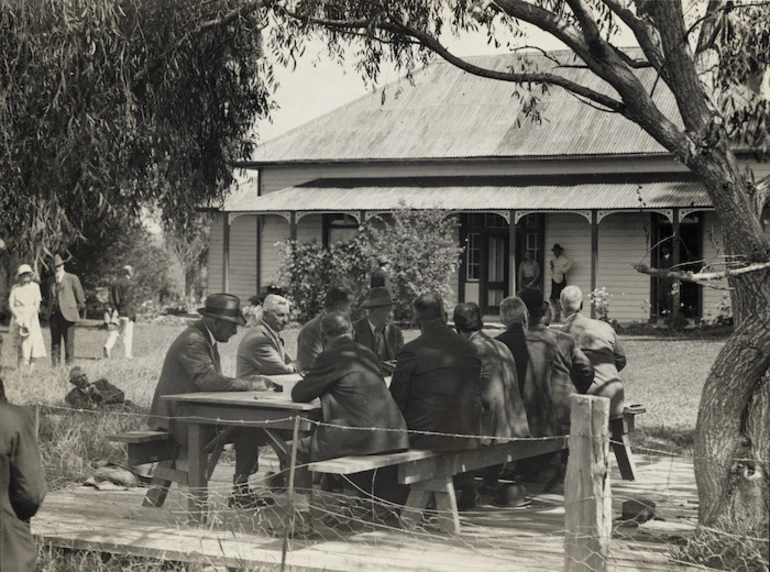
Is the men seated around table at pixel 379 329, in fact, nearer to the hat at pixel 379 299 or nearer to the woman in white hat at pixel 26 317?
the hat at pixel 379 299

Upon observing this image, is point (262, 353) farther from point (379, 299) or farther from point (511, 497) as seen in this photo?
point (511, 497)

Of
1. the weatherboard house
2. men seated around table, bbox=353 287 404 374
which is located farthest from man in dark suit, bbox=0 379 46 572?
the weatherboard house

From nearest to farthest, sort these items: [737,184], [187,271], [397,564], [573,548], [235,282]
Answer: [573,548] → [397,564] → [737,184] → [235,282] → [187,271]

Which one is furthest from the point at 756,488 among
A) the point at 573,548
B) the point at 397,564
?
the point at 397,564

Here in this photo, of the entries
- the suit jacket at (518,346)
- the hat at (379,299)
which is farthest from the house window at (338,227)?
the suit jacket at (518,346)

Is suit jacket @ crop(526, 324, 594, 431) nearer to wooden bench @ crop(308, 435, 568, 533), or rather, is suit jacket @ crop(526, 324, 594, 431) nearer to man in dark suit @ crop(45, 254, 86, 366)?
wooden bench @ crop(308, 435, 568, 533)

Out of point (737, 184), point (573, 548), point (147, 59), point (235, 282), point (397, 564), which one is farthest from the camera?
→ point (235, 282)

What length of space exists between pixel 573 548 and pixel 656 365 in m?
14.2

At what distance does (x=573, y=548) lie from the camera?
20.2ft

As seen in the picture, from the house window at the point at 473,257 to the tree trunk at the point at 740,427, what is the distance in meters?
22.8

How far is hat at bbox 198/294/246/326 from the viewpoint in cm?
869

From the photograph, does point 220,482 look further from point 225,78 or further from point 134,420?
point 225,78

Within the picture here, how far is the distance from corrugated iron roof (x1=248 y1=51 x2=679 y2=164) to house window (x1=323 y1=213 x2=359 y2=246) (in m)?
1.65

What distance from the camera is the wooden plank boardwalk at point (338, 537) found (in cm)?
679
